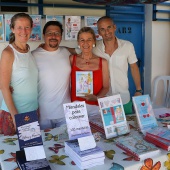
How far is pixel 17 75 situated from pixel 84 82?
487mm

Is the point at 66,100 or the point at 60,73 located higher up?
the point at 60,73

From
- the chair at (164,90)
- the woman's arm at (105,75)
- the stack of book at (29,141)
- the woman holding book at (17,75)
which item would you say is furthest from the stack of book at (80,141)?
the chair at (164,90)

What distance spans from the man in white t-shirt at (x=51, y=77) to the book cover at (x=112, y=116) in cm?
53

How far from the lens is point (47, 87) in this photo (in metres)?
1.90

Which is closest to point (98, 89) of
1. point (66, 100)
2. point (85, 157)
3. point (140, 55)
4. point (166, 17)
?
point (66, 100)

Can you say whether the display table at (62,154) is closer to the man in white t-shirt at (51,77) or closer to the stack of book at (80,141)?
the stack of book at (80,141)

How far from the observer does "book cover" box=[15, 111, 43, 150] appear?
118 centimetres

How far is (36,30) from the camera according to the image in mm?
2898

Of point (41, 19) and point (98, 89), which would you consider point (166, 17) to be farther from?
point (98, 89)

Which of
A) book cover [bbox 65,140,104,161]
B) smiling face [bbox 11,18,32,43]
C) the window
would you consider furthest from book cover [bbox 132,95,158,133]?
the window

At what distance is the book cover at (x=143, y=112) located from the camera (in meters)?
1.59

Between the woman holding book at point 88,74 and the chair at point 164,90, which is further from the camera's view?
the chair at point 164,90

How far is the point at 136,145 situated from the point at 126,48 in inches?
40.3

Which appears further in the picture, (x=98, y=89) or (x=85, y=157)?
(x=98, y=89)
